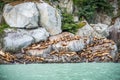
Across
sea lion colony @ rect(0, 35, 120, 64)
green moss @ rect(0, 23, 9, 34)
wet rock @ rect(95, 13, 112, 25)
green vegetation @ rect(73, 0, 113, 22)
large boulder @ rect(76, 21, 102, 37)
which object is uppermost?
green vegetation @ rect(73, 0, 113, 22)

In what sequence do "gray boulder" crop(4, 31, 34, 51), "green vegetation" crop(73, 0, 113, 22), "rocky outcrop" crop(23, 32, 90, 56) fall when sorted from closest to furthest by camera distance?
"rocky outcrop" crop(23, 32, 90, 56) → "gray boulder" crop(4, 31, 34, 51) → "green vegetation" crop(73, 0, 113, 22)

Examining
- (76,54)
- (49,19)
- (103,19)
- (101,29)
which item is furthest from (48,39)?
(103,19)

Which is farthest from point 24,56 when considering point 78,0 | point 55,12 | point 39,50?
point 78,0

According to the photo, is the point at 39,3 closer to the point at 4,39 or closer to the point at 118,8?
the point at 4,39

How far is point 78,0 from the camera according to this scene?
41.2 metres

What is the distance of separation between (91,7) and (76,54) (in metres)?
9.33

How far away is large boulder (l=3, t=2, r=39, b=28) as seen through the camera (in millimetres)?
36000

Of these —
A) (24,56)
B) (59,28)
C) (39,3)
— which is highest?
(39,3)

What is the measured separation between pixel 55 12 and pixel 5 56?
825 cm

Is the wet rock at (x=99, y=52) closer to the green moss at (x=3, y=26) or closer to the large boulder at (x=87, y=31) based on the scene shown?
the large boulder at (x=87, y=31)

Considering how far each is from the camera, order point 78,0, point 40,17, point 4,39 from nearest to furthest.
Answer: point 4,39 → point 40,17 → point 78,0

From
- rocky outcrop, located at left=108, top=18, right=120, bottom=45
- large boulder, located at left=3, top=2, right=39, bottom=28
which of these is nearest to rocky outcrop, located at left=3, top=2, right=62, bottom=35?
large boulder, located at left=3, top=2, right=39, bottom=28

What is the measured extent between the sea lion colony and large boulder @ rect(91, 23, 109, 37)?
2.09m

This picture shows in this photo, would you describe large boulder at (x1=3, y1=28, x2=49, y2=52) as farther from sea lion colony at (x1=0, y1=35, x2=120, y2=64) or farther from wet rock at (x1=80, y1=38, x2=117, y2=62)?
wet rock at (x1=80, y1=38, x2=117, y2=62)
